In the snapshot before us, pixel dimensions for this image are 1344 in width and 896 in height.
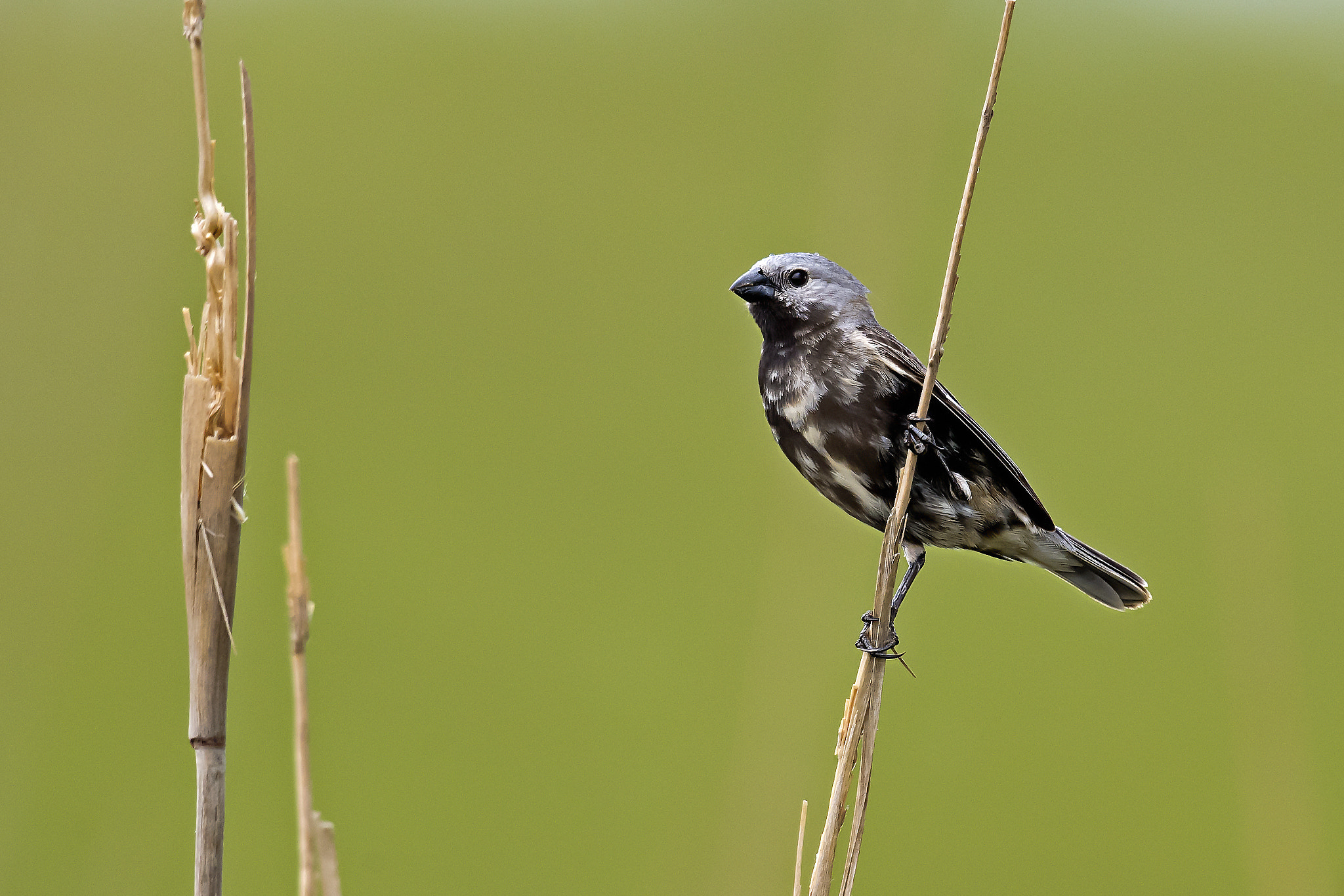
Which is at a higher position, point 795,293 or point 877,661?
point 795,293

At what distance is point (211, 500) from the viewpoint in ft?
3.48

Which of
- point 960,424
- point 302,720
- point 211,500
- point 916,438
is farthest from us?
point 960,424

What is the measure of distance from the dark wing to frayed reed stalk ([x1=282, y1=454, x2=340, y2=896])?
4.69 feet

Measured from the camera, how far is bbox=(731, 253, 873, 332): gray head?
2.35 m

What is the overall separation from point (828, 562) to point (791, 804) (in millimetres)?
860

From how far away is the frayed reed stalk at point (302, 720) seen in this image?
85 centimetres

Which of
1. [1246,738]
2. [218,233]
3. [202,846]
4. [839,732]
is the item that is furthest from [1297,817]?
[218,233]

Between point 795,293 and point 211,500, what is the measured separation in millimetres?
1564

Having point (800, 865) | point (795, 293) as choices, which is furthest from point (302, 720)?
Result: point (795, 293)

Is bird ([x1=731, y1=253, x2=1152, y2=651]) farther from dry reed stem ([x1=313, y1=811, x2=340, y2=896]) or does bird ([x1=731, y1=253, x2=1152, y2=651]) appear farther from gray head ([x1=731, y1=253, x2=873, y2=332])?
dry reed stem ([x1=313, y1=811, x2=340, y2=896])

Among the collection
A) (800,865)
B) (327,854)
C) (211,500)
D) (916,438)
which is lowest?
(800,865)

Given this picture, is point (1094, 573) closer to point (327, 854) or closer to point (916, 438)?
point (916, 438)

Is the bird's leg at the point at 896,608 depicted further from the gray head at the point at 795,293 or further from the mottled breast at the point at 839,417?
the gray head at the point at 795,293

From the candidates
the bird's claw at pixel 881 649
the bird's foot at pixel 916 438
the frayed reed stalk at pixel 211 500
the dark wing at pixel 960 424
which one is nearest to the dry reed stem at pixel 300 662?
the frayed reed stalk at pixel 211 500
